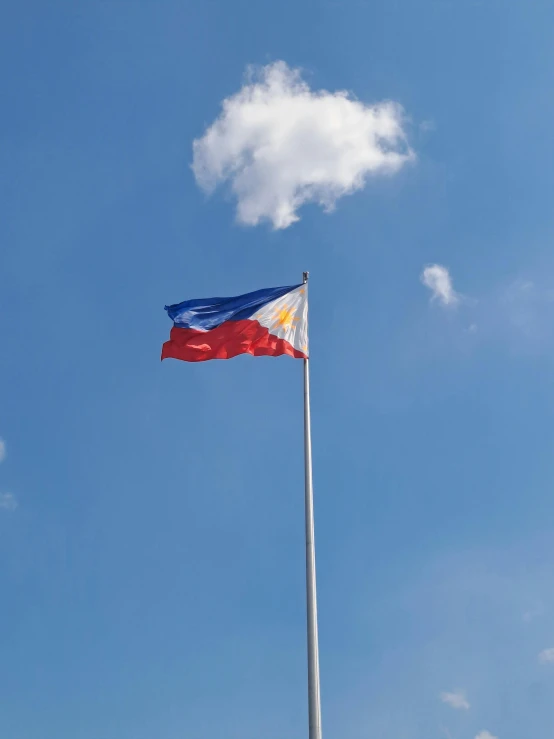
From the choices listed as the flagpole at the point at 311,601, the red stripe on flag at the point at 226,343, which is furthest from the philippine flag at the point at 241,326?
the flagpole at the point at 311,601

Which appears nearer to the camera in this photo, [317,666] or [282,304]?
[317,666]

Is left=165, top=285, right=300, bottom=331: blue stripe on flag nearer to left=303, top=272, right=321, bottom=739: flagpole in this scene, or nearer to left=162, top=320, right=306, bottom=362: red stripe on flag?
left=162, top=320, right=306, bottom=362: red stripe on flag

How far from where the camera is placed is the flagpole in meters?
18.4

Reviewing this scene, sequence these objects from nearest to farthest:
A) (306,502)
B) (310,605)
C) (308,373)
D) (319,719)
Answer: (319,719) → (310,605) → (306,502) → (308,373)

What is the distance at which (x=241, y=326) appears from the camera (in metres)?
27.3

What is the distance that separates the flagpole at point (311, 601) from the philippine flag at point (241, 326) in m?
3.64

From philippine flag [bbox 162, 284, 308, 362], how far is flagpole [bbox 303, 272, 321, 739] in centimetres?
364

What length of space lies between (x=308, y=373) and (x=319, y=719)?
36.8 feet

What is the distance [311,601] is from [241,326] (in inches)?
429

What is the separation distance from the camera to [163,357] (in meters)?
26.8

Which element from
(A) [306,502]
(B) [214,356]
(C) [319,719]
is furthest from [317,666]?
(B) [214,356]

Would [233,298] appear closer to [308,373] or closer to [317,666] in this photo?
[308,373]

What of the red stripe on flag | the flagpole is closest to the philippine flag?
the red stripe on flag

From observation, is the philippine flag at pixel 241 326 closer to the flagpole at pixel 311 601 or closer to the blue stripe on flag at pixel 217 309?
the blue stripe on flag at pixel 217 309
